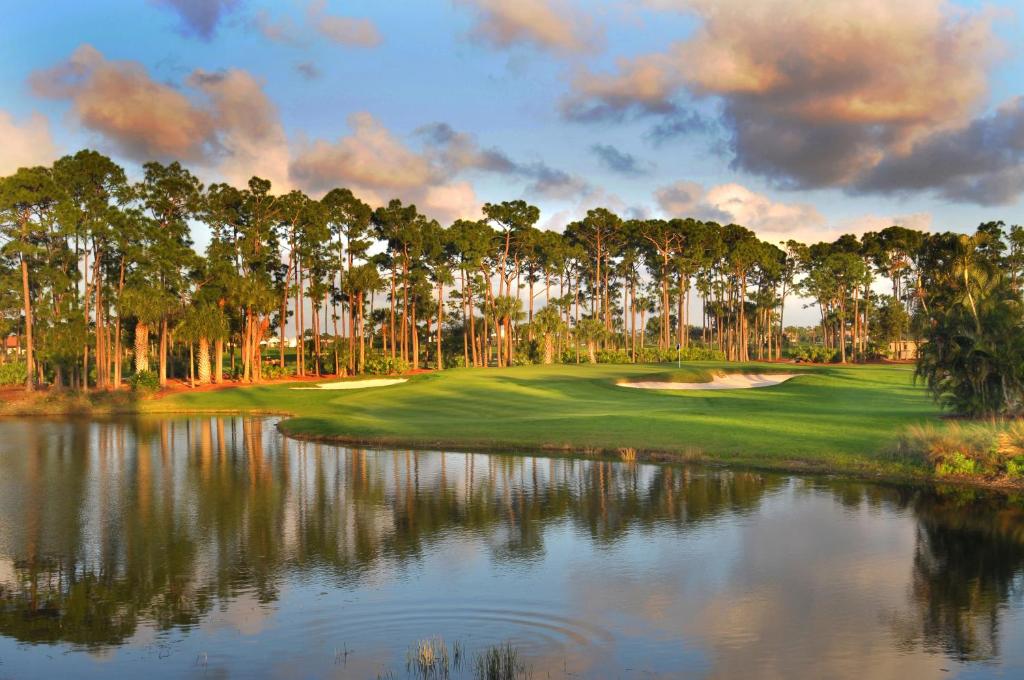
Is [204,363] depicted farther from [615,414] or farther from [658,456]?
[658,456]

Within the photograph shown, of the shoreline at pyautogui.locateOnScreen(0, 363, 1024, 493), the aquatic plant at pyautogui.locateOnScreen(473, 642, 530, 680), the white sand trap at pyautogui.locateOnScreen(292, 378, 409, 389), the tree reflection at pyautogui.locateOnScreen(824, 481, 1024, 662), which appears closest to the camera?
the aquatic plant at pyautogui.locateOnScreen(473, 642, 530, 680)

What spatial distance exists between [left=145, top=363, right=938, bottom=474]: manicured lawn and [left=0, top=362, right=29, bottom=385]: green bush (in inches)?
1107

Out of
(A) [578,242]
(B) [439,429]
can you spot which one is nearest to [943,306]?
(B) [439,429]

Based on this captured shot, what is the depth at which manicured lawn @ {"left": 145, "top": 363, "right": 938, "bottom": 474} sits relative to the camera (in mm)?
28938

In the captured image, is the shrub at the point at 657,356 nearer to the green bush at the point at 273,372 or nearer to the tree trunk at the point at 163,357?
the green bush at the point at 273,372

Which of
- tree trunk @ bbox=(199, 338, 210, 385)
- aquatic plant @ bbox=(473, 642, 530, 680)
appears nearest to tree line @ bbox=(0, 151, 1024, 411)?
tree trunk @ bbox=(199, 338, 210, 385)

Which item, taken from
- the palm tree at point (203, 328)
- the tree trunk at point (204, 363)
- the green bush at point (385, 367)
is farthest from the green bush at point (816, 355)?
the tree trunk at point (204, 363)

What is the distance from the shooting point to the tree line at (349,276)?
2847 inches

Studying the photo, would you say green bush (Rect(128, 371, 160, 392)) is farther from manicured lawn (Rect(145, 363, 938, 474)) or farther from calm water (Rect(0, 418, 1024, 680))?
calm water (Rect(0, 418, 1024, 680))

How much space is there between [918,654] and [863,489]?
12615mm

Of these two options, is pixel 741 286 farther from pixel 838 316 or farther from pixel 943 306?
pixel 943 306

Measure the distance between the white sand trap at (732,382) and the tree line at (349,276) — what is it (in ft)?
64.4

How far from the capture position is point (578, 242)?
127 metres

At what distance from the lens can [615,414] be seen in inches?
1542
